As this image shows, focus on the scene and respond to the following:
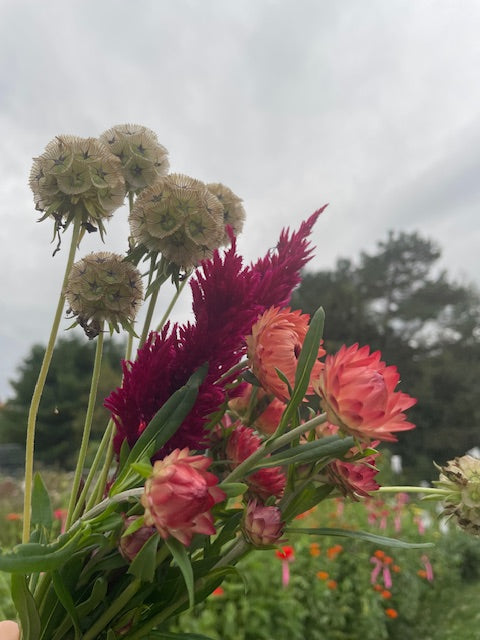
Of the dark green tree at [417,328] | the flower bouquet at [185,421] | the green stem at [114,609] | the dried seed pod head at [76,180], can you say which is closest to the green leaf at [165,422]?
the flower bouquet at [185,421]

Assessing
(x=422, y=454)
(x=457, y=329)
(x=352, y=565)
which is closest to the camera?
(x=352, y=565)

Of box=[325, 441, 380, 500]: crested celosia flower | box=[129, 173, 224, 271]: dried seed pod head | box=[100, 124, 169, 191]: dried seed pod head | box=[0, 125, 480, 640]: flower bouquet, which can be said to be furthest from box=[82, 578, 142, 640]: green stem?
box=[100, 124, 169, 191]: dried seed pod head

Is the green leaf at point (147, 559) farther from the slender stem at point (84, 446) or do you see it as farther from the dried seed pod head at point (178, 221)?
the dried seed pod head at point (178, 221)

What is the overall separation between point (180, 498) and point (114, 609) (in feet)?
0.83

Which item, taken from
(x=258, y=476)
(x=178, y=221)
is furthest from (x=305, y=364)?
(x=178, y=221)

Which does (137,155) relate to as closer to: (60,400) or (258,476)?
(258,476)

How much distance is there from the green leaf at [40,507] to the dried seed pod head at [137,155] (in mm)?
414

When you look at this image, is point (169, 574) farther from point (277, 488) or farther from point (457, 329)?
point (457, 329)

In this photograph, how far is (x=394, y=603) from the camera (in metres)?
3.97

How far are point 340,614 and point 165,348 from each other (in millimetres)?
3158

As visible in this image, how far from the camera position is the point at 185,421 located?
22.7 inches

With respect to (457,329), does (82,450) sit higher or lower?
lower

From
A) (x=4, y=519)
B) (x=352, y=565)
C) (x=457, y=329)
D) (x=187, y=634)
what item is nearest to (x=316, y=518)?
(x=352, y=565)

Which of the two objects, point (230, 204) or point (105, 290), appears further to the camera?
point (230, 204)
